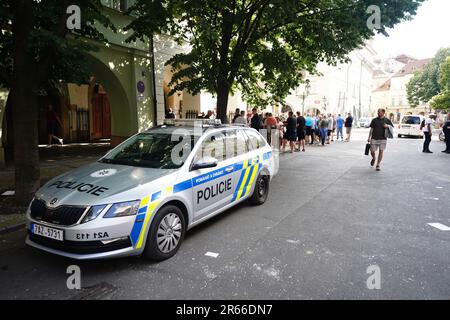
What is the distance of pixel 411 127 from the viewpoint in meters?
25.7

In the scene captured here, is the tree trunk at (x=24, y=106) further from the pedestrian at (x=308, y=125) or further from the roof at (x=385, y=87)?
the roof at (x=385, y=87)

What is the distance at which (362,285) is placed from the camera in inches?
142

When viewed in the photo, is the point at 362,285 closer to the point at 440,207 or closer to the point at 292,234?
the point at 292,234

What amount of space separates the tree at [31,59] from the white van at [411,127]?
25236 millimetres

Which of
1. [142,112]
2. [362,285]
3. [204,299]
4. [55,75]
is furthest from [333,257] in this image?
[142,112]

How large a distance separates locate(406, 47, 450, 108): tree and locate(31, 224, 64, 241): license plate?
64.2 meters

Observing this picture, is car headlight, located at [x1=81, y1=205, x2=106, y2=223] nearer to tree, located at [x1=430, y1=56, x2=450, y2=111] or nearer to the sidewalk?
the sidewalk

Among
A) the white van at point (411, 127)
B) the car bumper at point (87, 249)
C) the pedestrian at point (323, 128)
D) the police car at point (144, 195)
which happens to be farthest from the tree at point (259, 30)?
the white van at point (411, 127)

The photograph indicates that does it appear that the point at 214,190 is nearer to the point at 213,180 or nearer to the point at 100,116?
the point at 213,180

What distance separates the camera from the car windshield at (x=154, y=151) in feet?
15.5

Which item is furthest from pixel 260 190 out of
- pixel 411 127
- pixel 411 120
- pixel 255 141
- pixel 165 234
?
pixel 411 120

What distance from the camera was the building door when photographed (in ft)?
65.3

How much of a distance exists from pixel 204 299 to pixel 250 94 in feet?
38.1

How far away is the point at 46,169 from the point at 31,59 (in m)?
4.31
